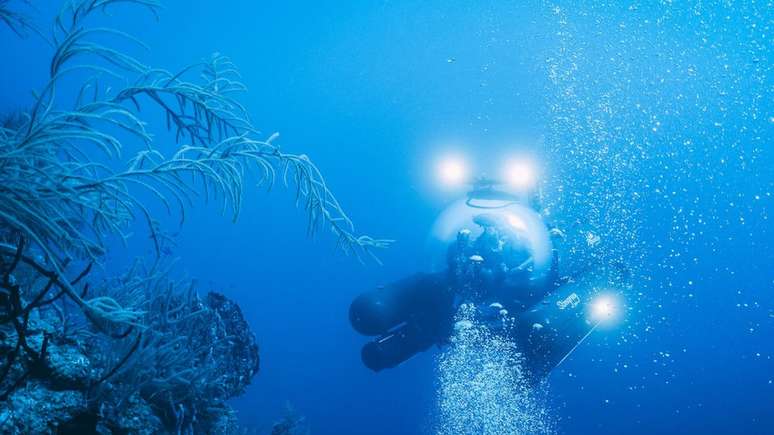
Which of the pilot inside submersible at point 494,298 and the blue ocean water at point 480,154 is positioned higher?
the blue ocean water at point 480,154

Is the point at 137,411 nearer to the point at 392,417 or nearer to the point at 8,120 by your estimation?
the point at 8,120

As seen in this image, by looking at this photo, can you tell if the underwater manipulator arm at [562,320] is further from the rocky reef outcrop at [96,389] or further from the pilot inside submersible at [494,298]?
the rocky reef outcrop at [96,389]

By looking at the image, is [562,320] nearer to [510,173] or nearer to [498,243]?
[498,243]

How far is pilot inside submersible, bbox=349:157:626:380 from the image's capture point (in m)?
6.21

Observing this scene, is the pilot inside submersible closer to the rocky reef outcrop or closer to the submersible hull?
the submersible hull

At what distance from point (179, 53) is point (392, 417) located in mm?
31253

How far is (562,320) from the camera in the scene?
636 centimetres

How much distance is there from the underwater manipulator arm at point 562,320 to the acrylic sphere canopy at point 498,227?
590mm

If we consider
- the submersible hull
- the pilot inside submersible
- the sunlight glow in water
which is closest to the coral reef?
the submersible hull

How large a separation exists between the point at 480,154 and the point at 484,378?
97.0ft

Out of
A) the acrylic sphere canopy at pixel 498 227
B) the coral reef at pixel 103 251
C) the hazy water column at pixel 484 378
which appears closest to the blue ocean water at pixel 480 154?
the hazy water column at pixel 484 378

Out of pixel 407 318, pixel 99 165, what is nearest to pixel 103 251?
pixel 99 165

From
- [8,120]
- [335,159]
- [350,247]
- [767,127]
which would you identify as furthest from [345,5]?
[767,127]

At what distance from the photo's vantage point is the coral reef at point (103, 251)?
217cm
